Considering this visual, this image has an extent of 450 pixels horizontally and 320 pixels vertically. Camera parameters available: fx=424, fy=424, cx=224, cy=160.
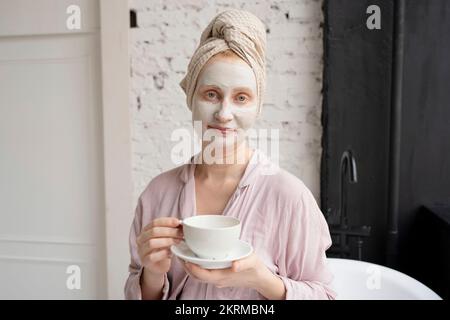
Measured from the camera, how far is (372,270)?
1.27m

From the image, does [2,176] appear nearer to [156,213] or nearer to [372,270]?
[156,213]

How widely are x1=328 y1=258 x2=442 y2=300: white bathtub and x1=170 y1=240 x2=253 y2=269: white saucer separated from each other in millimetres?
749

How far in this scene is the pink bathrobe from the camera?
0.68 metres

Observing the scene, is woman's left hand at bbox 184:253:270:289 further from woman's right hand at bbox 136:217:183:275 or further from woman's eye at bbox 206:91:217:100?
woman's eye at bbox 206:91:217:100

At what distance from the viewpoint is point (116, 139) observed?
1.63m

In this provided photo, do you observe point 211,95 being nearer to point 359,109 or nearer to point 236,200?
point 236,200

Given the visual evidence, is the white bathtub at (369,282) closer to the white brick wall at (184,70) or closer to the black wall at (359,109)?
the black wall at (359,109)

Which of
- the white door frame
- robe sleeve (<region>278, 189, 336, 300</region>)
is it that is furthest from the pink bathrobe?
the white door frame

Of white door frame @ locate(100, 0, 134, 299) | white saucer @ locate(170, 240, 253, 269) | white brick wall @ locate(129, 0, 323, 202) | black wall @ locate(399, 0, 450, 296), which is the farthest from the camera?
white door frame @ locate(100, 0, 134, 299)

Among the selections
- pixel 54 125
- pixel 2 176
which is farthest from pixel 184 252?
pixel 2 176

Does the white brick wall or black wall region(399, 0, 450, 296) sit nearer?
black wall region(399, 0, 450, 296)

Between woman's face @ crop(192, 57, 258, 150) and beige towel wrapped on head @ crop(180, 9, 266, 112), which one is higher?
beige towel wrapped on head @ crop(180, 9, 266, 112)

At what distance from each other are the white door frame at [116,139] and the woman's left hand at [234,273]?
3.58 feet
